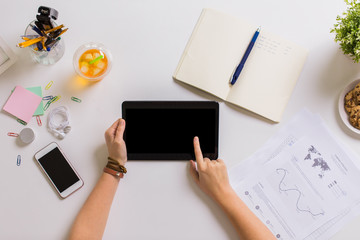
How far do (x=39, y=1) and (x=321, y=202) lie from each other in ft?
3.65

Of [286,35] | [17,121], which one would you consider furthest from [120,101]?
[286,35]

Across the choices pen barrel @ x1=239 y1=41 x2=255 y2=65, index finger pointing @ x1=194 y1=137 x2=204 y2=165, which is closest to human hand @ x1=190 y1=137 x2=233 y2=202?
index finger pointing @ x1=194 y1=137 x2=204 y2=165

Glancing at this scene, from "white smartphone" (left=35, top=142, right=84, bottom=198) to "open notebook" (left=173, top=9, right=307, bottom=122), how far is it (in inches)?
17.6

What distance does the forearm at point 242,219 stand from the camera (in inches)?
36.1

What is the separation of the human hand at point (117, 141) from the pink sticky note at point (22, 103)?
254 mm

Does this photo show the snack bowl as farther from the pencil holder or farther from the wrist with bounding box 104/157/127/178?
the pencil holder

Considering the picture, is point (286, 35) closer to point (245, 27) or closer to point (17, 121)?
point (245, 27)

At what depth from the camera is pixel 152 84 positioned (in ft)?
3.20

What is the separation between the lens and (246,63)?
98cm

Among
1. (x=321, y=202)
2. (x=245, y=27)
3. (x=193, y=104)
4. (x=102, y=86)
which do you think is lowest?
(x=321, y=202)

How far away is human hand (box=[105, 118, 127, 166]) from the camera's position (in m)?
0.93

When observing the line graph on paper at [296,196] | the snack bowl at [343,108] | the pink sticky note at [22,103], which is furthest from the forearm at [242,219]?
the pink sticky note at [22,103]

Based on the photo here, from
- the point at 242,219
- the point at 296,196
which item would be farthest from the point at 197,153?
the point at 296,196

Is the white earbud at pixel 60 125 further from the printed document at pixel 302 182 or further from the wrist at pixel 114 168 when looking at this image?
the printed document at pixel 302 182
